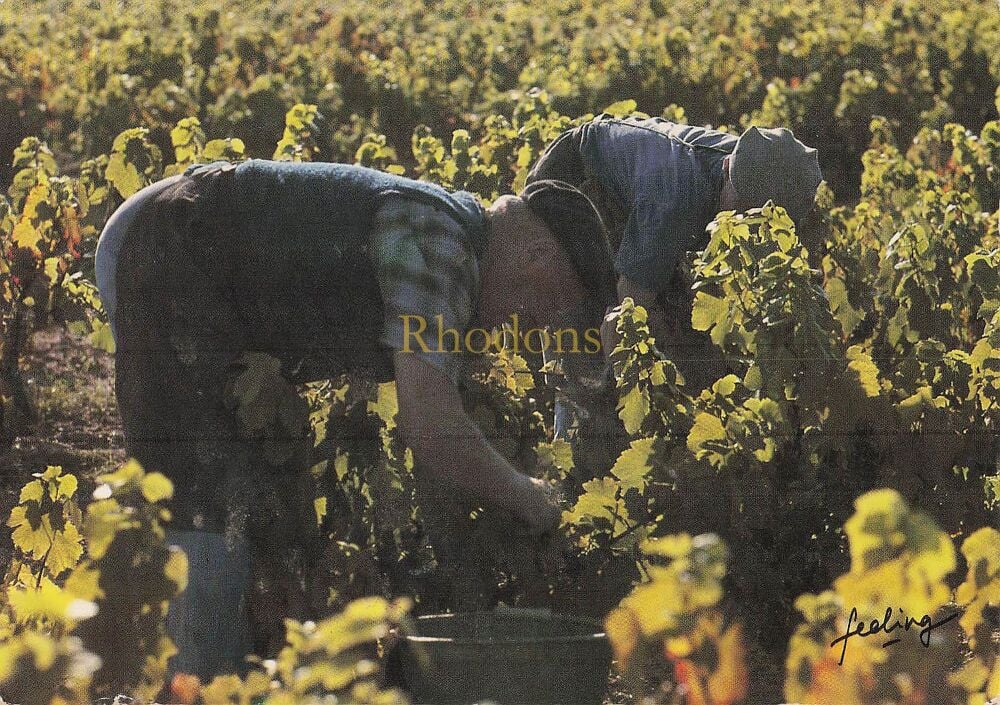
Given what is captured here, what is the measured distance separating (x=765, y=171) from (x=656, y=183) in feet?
0.84

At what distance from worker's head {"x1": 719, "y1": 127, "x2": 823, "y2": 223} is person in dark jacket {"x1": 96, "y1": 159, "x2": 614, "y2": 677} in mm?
761

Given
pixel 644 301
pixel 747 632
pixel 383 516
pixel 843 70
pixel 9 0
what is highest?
pixel 9 0

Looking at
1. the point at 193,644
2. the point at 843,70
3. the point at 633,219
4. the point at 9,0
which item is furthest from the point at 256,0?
the point at 193,644

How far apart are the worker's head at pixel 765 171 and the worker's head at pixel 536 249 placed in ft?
3.10

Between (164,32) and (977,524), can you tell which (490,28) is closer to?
(164,32)

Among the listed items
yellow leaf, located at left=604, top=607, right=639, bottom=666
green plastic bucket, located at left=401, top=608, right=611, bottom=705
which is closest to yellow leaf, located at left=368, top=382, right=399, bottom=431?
green plastic bucket, located at left=401, top=608, right=611, bottom=705

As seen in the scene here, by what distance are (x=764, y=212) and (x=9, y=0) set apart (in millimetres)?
12631

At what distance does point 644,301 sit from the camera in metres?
3.91

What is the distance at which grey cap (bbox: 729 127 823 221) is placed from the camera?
12.7 ft

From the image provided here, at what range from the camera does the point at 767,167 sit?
388 cm

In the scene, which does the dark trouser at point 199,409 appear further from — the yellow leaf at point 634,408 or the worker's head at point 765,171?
the worker's head at point 765,171
